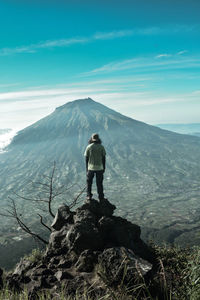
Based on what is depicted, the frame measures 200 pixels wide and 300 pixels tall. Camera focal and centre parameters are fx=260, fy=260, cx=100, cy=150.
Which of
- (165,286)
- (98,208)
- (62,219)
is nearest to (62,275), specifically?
(62,219)

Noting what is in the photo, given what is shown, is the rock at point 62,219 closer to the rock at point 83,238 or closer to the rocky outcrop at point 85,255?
the rocky outcrop at point 85,255

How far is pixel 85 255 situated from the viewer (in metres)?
11.1

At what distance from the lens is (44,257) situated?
503 inches

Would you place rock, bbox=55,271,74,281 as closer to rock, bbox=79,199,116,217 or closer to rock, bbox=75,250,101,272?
rock, bbox=75,250,101,272

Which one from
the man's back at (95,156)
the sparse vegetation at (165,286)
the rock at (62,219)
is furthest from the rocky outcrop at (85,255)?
the man's back at (95,156)

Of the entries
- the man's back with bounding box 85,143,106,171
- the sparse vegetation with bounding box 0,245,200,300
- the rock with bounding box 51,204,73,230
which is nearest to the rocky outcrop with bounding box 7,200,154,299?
the rock with bounding box 51,204,73,230

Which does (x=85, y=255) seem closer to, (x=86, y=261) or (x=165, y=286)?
(x=86, y=261)

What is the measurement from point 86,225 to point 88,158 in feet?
13.7

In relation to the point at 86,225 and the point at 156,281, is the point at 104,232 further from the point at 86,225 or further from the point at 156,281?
the point at 156,281

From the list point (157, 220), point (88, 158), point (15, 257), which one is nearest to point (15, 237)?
point (15, 257)

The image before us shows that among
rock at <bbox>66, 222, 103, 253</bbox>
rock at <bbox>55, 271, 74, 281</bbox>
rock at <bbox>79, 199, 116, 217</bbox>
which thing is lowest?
rock at <bbox>55, 271, 74, 281</bbox>

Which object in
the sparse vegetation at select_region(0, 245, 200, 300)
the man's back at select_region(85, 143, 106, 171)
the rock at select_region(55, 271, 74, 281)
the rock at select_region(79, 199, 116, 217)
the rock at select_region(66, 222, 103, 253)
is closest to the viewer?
the sparse vegetation at select_region(0, 245, 200, 300)

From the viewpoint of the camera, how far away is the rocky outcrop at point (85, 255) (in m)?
9.37

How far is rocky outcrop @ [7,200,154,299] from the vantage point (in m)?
9.37
